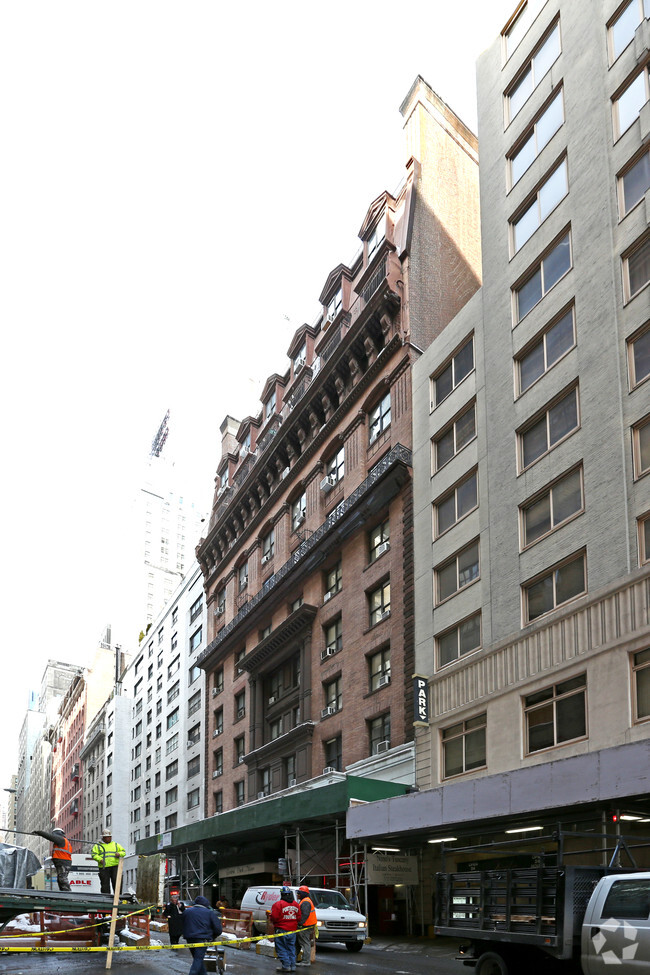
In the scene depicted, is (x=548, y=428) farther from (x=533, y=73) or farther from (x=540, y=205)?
(x=533, y=73)

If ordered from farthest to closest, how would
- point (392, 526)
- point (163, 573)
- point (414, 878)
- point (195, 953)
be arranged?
1. point (163, 573)
2. point (392, 526)
3. point (414, 878)
4. point (195, 953)

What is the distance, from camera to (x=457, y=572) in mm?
33156

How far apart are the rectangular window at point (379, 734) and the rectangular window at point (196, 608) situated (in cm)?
3483

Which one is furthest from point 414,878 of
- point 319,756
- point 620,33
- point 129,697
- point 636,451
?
point 129,697

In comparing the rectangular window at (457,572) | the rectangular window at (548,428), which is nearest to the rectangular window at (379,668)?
the rectangular window at (457,572)

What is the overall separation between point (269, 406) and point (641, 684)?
40888mm

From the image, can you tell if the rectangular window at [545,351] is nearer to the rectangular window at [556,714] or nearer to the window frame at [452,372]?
the window frame at [452,372]

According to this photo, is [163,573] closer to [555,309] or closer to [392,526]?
[392,526]

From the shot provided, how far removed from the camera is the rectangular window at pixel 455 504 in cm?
3306

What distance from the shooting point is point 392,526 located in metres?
38.8

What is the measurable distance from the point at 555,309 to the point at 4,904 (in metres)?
22.0

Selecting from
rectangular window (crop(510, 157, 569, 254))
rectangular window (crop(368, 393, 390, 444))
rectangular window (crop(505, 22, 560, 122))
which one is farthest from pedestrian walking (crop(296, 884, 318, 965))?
A: rectangular window (crop(505, 22, 560, 122))

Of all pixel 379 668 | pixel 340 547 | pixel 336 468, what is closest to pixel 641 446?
pixel 379 668

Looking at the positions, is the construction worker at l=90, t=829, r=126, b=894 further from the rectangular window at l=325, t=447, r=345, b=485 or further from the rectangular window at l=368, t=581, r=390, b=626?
the rectangular window at l=325, t=447, r=345, b=485
